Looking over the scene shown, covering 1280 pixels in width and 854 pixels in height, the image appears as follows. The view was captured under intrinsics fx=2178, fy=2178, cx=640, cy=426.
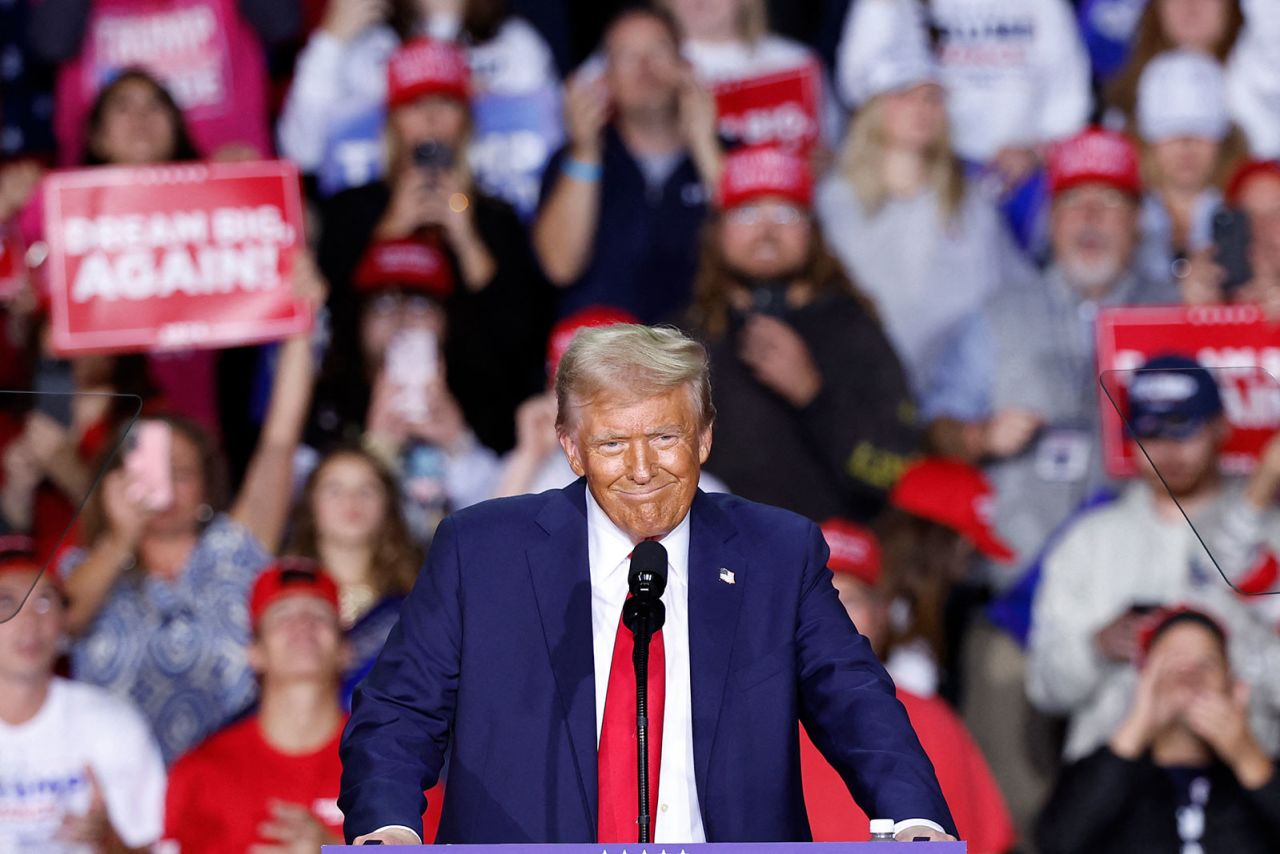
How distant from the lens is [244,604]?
5371 millimetres

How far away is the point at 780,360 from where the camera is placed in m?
5.68

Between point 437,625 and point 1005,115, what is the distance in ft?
14.1

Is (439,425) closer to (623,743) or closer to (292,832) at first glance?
(292,832)

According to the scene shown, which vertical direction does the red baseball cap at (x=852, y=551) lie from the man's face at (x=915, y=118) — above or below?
below

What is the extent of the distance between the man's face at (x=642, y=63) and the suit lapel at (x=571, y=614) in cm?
359

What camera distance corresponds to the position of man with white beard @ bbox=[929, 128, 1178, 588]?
5.67m

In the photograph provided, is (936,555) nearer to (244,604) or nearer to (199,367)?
(244,604)

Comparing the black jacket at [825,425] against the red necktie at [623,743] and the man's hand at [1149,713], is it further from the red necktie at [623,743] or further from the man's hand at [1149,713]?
the red necktie at [623,743]

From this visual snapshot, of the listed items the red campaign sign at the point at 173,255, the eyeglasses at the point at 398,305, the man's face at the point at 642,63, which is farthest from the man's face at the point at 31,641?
the man's face at the point at 642,63

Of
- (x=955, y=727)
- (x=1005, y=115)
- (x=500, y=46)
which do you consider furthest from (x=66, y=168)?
(x=955, y=727)

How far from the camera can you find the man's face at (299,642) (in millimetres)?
4914

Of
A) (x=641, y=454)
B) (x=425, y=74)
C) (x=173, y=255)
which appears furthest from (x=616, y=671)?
(x=425, y=74)

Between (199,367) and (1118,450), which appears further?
(199,367)

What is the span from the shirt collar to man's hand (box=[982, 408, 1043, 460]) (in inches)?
117
